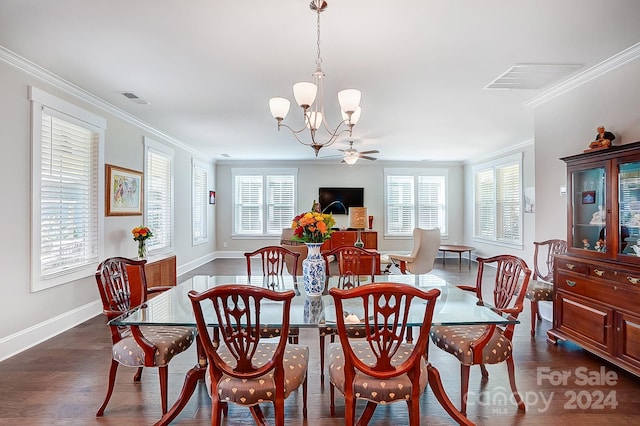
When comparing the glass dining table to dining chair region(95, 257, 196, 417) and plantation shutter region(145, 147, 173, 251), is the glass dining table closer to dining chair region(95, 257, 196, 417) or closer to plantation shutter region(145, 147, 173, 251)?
dining chair region(95, 257, 196, 417)

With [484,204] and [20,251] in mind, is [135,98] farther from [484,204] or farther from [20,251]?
[484,204]

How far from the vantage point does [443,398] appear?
2018 millimetres

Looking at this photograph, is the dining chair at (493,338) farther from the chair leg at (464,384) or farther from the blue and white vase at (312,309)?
the blue and white vase at (312,309)

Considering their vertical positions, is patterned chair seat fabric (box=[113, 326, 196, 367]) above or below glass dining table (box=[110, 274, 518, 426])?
below

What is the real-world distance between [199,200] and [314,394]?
6384 millimetres

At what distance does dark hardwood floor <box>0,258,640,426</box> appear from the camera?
215cm

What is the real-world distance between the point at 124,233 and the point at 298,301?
3539mm

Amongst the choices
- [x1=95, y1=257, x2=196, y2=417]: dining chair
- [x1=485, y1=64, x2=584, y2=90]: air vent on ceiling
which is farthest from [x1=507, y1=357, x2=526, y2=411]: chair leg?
[x1=485, y1=64, x2=584, y2=90]: air vent on ceiling

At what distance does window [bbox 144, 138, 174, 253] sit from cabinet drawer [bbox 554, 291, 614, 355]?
556 cm

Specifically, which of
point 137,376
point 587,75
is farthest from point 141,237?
point 587,75

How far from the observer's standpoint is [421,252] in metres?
5.51

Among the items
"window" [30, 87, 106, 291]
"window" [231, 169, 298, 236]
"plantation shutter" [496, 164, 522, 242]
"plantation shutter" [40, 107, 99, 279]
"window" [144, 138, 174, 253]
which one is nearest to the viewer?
"window" [30, 87, 106, 291]

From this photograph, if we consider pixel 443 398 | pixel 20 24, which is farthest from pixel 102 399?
pixel 20 24

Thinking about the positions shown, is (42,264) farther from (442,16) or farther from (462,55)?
(462,55)
